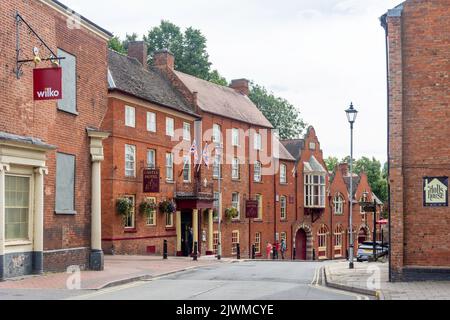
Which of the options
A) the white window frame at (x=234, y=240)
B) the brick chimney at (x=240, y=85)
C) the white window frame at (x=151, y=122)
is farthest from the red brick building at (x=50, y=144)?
the brick chimney at (x=240, y=85)

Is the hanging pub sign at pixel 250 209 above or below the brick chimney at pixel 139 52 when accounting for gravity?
below

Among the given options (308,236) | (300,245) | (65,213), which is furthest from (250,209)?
(65,213)

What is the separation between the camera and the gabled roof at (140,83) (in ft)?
125

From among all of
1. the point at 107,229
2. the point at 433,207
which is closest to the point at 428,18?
the point at 433,207

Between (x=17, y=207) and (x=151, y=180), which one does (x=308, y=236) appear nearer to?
(x=151, y=180)

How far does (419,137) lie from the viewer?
20.2 meters

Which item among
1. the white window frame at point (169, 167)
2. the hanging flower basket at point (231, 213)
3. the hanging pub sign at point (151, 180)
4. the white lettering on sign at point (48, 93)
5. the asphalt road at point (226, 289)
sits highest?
the white lettering on sign at point (48, 93)

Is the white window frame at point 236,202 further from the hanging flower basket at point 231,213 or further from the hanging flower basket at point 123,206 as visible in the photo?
the hanging flower basket at point 123,206

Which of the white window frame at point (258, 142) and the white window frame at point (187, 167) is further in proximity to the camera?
the white window frame at point (258, 142)

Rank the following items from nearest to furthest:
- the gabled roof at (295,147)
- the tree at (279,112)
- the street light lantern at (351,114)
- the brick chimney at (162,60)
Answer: the street light lantern at (351,114)
the brick chimney at (162,60)
the gabled roof at (295,147)
the tree at (279,112)

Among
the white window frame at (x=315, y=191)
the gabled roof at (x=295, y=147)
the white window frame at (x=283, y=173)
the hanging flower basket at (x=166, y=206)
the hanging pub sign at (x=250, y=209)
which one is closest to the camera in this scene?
the hanging flower basket at (x=166, y=206)

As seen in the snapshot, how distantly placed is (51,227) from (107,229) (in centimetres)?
1346

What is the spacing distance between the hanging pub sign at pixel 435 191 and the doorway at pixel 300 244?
41826 mm

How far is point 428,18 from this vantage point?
20.2 meters
